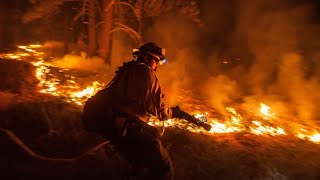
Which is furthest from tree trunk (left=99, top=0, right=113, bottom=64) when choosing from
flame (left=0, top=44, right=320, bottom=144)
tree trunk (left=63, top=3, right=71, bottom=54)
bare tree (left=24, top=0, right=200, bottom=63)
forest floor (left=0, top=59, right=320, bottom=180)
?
forest floor (left=0, top=59, right=320, bottom=180)

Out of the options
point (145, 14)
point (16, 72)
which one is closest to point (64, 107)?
point (16, 72)

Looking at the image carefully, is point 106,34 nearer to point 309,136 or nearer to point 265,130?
point 265,130

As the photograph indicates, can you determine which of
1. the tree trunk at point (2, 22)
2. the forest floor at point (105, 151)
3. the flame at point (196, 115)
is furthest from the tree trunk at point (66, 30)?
the forest floor at point (105, 151)

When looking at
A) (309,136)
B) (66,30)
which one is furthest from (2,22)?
(309,136)

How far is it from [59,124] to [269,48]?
9606 mm

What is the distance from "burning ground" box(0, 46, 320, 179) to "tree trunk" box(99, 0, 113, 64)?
94.2 inches

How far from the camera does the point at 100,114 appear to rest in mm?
4133

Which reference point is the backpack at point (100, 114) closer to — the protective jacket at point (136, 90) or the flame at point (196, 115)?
the protective jacket at point (136, 90)

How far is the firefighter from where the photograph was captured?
415 cm

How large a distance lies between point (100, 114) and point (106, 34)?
7914 mm

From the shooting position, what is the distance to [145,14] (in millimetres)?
12820

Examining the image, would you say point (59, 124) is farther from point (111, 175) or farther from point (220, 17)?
point (220, 17)

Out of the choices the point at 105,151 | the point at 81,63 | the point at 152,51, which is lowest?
the point at 105,151

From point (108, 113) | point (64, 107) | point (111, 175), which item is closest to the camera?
point (108, 113)
